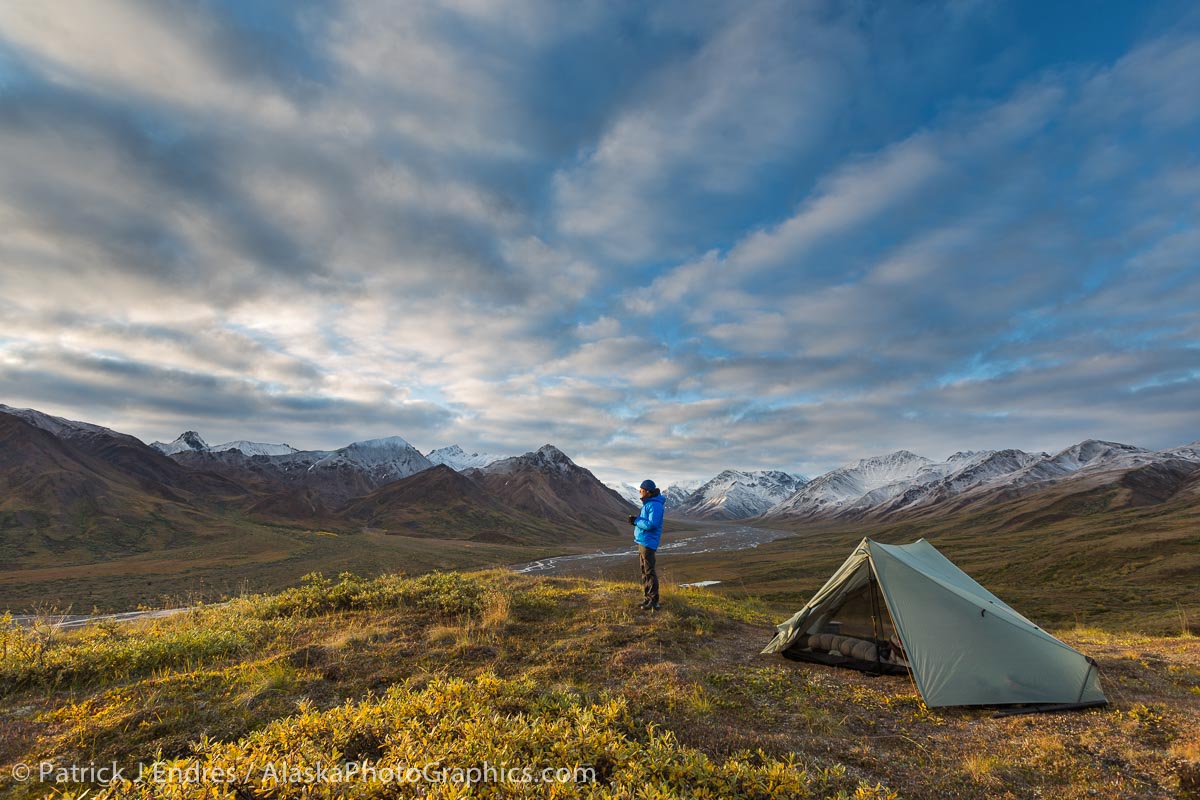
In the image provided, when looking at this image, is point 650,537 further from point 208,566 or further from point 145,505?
point 145,505

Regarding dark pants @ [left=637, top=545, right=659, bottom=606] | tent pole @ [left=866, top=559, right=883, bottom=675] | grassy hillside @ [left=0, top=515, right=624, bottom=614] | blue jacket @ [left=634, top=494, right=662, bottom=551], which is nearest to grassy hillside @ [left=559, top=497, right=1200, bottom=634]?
dark pants @ [left=637, top=545, right=659, bottom=606]

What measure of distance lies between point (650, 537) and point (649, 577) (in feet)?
3.34

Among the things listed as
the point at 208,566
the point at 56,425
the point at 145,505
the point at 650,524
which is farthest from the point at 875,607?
the point at 56,425

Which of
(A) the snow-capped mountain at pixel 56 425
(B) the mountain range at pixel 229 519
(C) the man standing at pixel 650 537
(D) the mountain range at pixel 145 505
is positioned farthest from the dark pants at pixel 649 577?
(A) the snow-capped mountain at pixel 56 425

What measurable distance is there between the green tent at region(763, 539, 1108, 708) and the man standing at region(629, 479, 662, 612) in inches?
125

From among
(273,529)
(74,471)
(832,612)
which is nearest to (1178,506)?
(832,612)

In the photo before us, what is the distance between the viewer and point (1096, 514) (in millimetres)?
112438

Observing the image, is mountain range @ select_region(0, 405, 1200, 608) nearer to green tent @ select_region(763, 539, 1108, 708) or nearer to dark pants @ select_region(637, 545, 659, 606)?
dark pants @ select_region(637, 545, 659, 606)

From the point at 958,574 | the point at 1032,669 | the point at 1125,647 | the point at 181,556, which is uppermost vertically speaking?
the point at 958,574

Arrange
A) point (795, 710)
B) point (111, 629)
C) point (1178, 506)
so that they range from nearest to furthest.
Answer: point (795, 710) → point (111, 629) → point (1178, 506)

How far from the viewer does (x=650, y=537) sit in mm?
12562

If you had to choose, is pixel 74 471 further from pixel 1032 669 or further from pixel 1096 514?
pixel 1096 514

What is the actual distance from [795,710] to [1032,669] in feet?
13.8

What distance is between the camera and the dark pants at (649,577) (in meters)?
12.3
